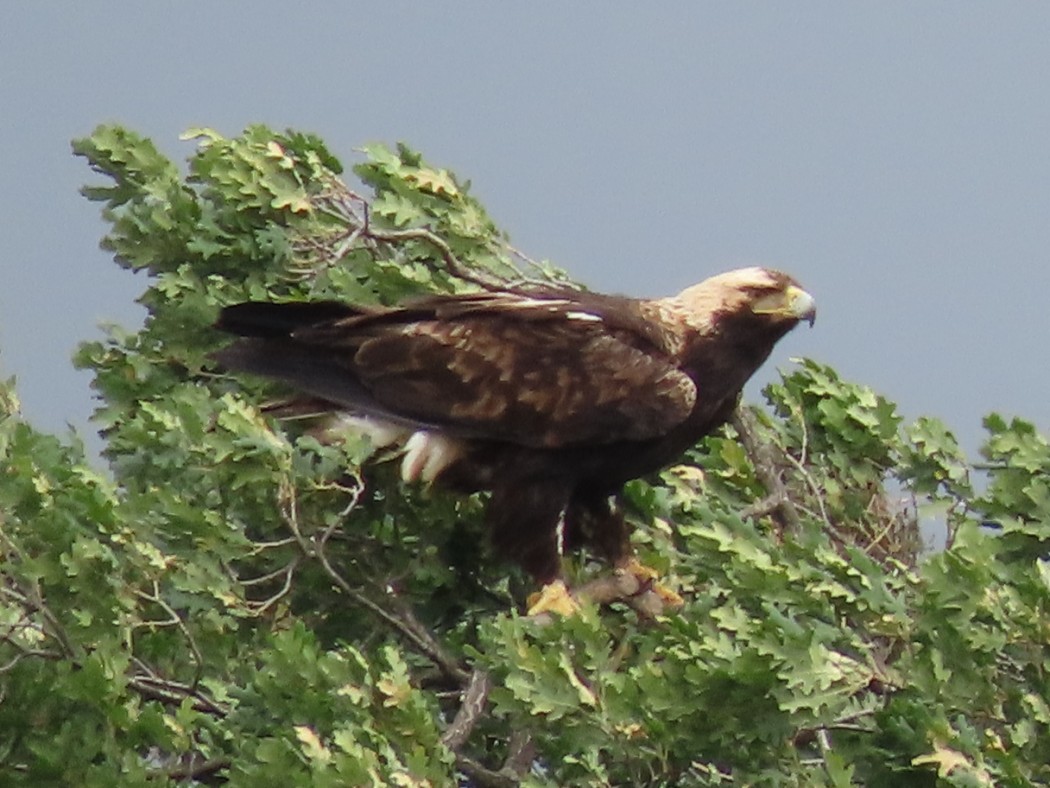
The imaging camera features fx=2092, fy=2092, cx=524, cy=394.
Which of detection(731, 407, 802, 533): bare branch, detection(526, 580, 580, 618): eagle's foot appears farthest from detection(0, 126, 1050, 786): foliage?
detection(526, 580, 580, 618): eagle's foot

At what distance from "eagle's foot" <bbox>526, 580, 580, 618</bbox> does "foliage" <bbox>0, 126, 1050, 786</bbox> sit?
111 millimetres

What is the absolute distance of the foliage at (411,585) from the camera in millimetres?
3582

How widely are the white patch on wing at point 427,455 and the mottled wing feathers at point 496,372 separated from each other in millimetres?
81

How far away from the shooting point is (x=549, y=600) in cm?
486

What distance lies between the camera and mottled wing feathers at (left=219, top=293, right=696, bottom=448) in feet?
17.3

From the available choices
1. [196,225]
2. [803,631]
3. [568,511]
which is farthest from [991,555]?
[196,225]

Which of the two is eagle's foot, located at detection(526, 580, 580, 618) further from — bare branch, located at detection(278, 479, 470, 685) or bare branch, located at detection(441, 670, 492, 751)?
bare branch, located at detection(441, 670, 492, 751)

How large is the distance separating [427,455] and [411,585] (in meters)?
0.46

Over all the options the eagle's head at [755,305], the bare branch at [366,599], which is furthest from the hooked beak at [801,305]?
the bare branch at [366,599]

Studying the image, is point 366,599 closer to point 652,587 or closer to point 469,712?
point 469,712

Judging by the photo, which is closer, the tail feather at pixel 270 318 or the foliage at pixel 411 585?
the foliage at pixel 411 585

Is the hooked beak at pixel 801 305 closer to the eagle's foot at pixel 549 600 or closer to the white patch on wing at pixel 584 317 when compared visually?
the white patch on wing at pixel 584 317

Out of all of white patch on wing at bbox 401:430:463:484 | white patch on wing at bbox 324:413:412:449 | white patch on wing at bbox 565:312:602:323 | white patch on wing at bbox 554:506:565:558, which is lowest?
white patch on wing at bbox 554:506:565:558

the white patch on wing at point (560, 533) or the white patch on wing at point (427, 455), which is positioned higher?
the white patch on wing at point (427, 455)
